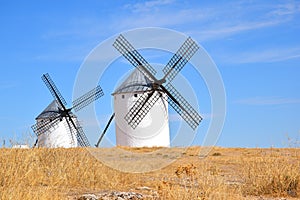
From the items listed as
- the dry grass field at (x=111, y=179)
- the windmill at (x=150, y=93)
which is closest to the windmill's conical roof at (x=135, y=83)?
the windmill at (x=150, y=93)

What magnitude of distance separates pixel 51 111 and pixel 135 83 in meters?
10.2

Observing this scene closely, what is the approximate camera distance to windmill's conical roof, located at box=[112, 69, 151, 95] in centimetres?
3100

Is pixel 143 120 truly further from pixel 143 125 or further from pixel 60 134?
pixel 60 134

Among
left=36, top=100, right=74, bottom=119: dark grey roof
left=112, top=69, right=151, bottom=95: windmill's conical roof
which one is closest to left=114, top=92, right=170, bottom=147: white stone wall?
left=112, top=69, right=151, bottom=95: windmill's conical roof

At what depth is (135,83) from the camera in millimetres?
31875

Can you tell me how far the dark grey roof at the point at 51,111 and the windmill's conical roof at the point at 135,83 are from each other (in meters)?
7.68

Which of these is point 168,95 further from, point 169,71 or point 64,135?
point 64,135

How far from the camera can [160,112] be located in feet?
99.3

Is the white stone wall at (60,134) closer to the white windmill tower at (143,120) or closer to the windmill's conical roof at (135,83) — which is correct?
the white windmill tower at (143,120)

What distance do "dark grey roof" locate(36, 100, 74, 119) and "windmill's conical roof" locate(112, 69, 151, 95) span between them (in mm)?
7675

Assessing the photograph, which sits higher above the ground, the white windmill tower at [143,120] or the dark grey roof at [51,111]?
the dark grey roof at [51,111]

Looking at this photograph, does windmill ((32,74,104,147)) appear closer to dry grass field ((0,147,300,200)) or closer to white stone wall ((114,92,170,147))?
white stone wall ((114,92,170,147))

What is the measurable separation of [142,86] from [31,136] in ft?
67.2

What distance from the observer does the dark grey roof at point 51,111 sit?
3881 centimetres
